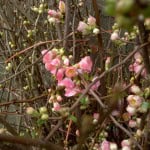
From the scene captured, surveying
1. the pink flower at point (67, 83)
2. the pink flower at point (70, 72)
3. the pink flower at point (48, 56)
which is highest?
the pink flower at point (48, 56)

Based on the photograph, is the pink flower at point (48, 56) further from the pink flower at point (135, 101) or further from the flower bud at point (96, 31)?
the pink flower at point (135, 101)

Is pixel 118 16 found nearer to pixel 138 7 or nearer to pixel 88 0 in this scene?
pixel 138 7

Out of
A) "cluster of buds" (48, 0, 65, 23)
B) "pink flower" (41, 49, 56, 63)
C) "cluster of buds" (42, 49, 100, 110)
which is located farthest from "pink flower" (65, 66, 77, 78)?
"cluster of buds" (48, 0, 65, 23)

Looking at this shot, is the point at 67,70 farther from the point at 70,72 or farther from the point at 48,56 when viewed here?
the point at 48,56

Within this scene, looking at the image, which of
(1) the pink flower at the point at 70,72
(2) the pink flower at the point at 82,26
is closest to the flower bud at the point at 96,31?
(2) the pink flower at the point at 82,26

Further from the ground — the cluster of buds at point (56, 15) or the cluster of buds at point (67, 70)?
the cluster of buds at point (56, 15)

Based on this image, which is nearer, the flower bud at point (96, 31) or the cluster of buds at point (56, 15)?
the flower bud at point (96, 31)

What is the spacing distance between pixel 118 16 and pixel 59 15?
40.9 inches

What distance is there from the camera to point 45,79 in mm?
2383

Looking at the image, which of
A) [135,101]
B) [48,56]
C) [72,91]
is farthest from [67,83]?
[135,101]

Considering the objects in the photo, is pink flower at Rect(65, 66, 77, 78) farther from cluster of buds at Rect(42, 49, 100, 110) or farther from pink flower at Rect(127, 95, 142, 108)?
pink flower at Rect(127, 95, 142, 108)

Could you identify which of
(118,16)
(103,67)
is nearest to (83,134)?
(118,16)

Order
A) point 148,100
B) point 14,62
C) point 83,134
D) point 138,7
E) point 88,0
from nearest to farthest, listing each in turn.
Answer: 1. point 138,7
2. point 83,134
3. point 148,100
4. point 14,62
5. point 88,0

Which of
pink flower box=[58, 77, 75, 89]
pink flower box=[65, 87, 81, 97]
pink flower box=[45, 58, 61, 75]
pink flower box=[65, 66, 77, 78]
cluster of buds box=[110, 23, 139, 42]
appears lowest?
pink flower box=[65, 87, 81, 97]
